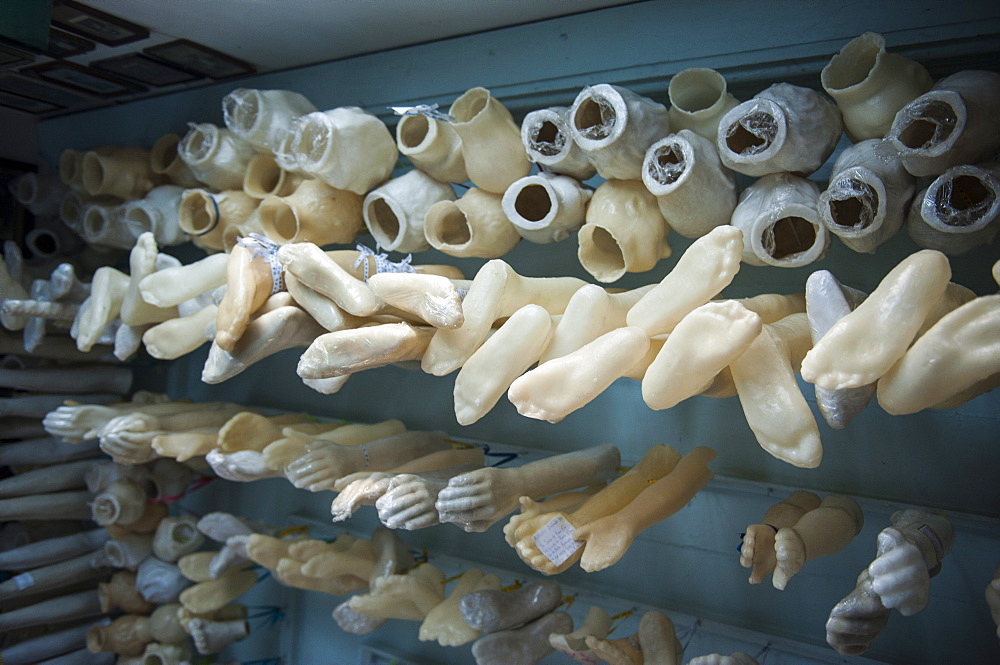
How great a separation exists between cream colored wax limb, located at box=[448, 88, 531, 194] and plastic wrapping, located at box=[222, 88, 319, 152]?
1.53 feet

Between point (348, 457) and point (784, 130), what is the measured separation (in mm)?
943

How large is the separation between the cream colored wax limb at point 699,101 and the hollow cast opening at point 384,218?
60 cm

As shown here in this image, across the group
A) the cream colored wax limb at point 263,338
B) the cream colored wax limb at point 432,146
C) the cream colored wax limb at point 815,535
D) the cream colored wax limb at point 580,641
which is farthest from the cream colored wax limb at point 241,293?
the cream colored wax limb at point 815,535

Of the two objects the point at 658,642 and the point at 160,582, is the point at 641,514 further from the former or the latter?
the point at 160,582

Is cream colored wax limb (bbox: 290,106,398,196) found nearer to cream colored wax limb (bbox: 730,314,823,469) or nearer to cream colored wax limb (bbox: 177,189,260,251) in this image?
cream colored wax limb (bbox: 177,189,260,251)

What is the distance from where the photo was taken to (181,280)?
4.77 ft

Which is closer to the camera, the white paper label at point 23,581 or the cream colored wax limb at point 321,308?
the cream colored wax limb at point 321,308

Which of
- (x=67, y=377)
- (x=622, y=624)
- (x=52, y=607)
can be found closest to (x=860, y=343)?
(x=622, y=624)

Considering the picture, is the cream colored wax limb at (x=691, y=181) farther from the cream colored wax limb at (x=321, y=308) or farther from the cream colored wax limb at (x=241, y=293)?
the cream colored wax limb at (x=241, y=293)

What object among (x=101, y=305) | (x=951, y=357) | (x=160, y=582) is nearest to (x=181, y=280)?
(x=101, y=305)

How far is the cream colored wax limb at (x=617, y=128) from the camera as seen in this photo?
45.4 inches

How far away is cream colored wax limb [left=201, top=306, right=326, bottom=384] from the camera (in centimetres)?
114

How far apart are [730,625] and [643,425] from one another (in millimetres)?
414

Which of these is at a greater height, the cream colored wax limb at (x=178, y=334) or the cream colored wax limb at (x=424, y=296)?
the cream colored wax limb at (x=424, y=296)
